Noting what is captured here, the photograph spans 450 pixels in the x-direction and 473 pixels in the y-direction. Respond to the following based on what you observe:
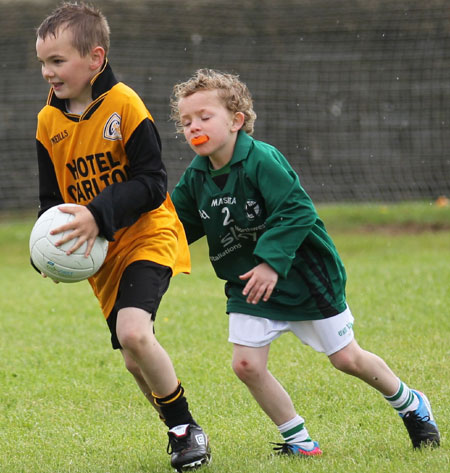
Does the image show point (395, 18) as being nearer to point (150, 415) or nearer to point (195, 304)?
point (195, 304)

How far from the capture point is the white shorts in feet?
12.8

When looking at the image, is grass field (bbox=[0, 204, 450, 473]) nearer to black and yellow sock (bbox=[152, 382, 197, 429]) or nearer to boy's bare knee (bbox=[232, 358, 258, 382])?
black and yellow sock (bbox=[152, 382, 197, 429])

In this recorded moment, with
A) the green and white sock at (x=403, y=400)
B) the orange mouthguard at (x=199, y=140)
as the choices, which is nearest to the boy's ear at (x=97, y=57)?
the orange mouthguard at (x=199, y=140)

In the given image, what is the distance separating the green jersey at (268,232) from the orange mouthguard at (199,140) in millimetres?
139

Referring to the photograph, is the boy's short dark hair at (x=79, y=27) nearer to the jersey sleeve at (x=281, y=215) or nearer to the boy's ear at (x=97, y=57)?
the boy's ear at (x=97, y=57)

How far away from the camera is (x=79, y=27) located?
3.92m

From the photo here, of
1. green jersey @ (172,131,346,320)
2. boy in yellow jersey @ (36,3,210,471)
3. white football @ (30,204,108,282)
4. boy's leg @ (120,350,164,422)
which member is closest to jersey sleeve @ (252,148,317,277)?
green jersey @ (172,131,346,320)

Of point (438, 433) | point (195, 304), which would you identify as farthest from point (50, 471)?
point (195, 304)

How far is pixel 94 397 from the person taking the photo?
17.4ft

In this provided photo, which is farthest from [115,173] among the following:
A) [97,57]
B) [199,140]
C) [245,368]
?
[245,368]

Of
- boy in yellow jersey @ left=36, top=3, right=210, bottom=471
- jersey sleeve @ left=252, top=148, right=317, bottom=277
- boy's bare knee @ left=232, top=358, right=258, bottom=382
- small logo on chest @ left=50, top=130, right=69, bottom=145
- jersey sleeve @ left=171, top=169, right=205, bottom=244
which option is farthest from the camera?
jersey sleeve @ left=171, top=169, right=205, bottom=244

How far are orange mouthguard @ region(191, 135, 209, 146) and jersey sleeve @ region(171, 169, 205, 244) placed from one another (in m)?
0.22

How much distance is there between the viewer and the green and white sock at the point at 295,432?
13.1 feet

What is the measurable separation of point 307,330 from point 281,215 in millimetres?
590
